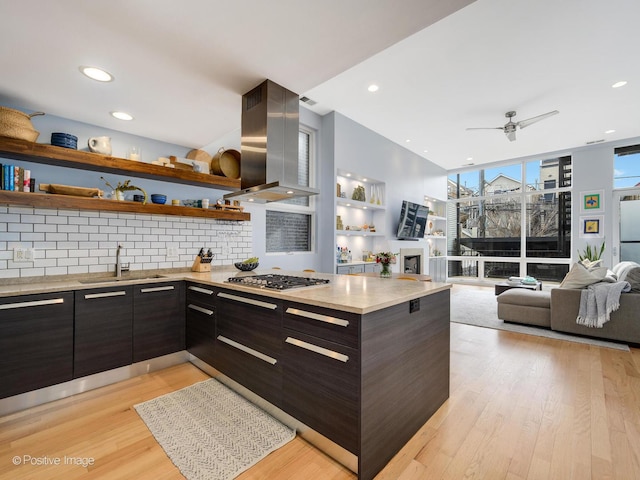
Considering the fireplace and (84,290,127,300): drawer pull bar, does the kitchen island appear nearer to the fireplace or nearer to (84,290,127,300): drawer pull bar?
(84,290,127,300): drawer pull bar

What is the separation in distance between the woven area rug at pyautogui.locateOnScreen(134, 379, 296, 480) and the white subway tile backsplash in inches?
57.8

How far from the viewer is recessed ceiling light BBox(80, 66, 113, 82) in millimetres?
2081

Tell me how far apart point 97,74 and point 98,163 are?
2.53 feet

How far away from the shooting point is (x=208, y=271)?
3.29m

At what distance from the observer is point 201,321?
8.75 ft

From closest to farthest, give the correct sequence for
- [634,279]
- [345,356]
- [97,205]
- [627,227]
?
1. [345,356]
2. [97,205]
3. [634,279]
4. [627,227]

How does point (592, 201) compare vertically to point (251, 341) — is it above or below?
above

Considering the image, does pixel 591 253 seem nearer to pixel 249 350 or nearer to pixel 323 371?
pixel 323 371

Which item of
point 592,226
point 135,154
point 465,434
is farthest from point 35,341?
point 592,226

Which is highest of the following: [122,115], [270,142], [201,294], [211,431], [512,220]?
[122,115]

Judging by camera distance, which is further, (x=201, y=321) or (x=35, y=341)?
(x=201, y=321)

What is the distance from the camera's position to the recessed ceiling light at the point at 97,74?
6.83ft

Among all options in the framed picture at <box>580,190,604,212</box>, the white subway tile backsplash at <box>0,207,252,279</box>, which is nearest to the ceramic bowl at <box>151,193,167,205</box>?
the white subway tile backsplash at <box>0,207,252,279</box>

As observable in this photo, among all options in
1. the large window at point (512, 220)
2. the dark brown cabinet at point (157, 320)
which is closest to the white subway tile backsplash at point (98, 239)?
the dark brown cabinet at point (157, 320)
